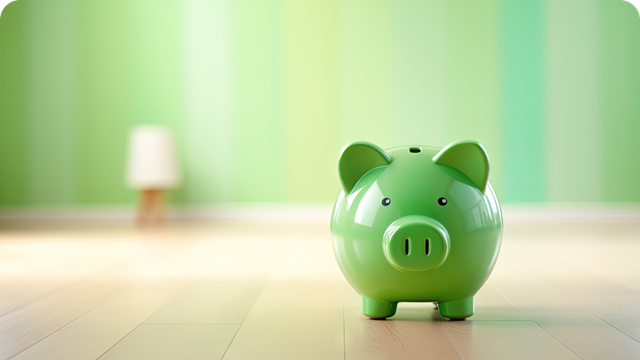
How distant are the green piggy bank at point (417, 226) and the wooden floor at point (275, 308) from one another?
9cm

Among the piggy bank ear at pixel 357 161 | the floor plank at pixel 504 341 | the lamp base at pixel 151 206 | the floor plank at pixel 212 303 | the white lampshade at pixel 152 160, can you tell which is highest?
the piggy bank ear at pixel 357 161

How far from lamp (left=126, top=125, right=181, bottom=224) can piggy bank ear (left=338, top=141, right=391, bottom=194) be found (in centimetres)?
249

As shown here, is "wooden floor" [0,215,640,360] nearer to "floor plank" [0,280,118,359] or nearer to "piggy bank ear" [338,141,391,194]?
"floor plank" [0,280,118,359]

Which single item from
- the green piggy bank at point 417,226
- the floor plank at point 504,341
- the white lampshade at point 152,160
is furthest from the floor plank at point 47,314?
the white lampshade at point 152,160

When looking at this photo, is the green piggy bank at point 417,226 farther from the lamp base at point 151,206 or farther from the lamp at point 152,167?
the lamp base at point 151,206

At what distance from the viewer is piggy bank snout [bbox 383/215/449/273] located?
3.42ft

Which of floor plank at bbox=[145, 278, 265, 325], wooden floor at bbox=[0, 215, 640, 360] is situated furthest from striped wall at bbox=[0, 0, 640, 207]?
floor plank at bbox=[145, 278, 265, 325]

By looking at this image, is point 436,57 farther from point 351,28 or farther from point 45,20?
point 45,20

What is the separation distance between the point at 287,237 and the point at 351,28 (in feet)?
5.37

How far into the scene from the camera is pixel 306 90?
3.71 m

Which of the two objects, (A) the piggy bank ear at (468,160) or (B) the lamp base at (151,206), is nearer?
(A) the piggy bank ear at (468,160)

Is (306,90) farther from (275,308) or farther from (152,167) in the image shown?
(275,308)

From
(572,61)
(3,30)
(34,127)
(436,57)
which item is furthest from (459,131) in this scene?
(3,30)

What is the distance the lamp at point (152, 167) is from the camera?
11.3ft
